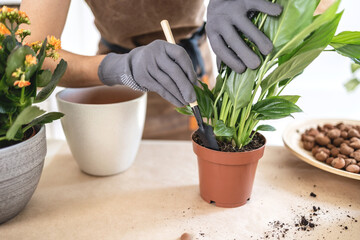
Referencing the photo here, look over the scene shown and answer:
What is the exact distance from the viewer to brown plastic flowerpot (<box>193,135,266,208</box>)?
68cm

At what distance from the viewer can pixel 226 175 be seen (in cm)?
71

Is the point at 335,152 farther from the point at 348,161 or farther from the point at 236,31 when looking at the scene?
the point at 236,31

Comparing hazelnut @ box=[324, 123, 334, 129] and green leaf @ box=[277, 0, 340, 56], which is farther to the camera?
hazelnut @ box=[324, 123, 334, 129]

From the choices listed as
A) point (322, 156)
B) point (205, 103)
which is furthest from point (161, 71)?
point (322, 156)

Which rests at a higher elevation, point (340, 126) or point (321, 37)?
point (321, 37)

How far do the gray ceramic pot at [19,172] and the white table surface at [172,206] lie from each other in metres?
0.06

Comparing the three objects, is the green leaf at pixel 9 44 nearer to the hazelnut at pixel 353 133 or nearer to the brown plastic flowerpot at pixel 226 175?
the brown plastic flowerpot at pixel 226 175

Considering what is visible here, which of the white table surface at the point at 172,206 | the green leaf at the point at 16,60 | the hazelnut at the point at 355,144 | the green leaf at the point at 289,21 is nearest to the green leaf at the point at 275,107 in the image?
the green leaf at the point at 289,21

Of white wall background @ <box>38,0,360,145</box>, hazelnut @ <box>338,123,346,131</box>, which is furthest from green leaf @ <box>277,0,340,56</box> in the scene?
white wall background @ <box>38,0,360,145</box>

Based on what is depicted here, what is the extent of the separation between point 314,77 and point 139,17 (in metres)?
1.62

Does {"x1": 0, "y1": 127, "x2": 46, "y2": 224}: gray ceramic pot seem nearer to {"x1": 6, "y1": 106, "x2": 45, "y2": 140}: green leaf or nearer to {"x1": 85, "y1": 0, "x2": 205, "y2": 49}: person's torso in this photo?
{"x1": 6, "y1": 106, "x2": 45, "y2": 140}: green leaf

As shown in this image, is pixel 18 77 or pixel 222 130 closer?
pixel 18 77

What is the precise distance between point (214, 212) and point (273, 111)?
25 cm

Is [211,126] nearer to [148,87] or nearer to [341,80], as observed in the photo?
[148,87]
